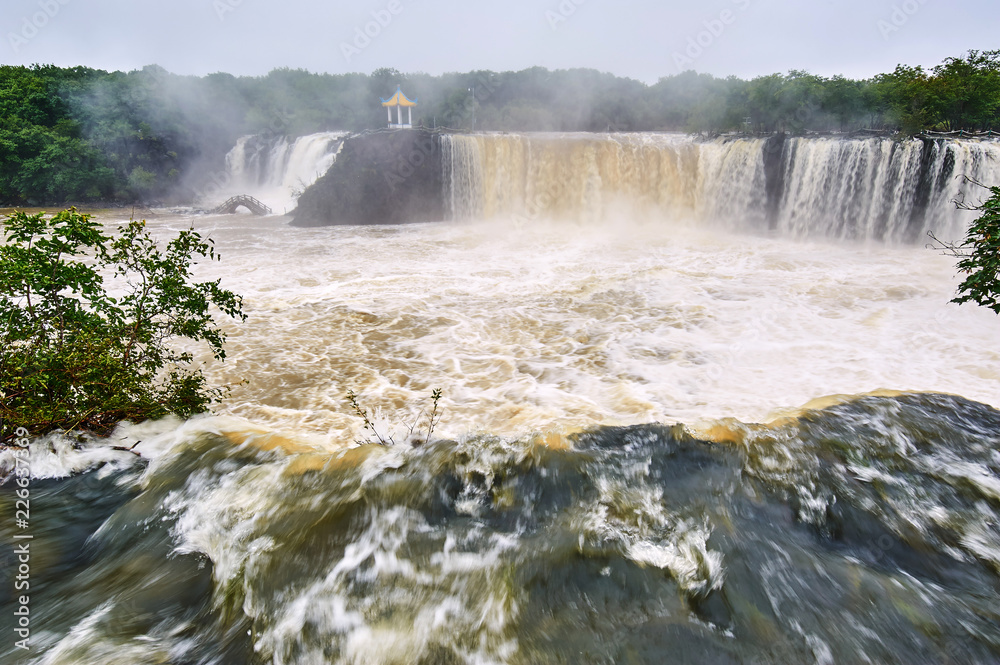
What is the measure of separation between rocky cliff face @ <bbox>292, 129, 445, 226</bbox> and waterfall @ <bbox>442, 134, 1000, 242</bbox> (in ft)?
3.27

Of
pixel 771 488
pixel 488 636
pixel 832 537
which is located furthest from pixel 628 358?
pixel 488 636

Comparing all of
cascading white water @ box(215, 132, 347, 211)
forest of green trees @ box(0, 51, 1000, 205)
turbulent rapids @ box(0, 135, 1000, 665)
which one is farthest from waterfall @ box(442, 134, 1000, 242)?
cascading white water @ box(215, 132, 347, 211)

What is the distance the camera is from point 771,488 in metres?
4.03

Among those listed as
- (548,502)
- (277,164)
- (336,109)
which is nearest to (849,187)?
(548,502)

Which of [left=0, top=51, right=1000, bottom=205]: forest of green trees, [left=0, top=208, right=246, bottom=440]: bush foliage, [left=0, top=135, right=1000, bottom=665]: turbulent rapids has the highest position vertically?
[left=0, top=51, right=1000, bottom=205]: forest of green trees

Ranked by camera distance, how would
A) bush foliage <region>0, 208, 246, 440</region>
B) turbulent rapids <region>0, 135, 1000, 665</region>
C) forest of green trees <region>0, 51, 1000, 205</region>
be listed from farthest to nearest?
1. forest of green trees <region>0, 51, 1000, 205</region>
2. bush foliage <region>0, 208, 246, 440</region>
3. turbulent rapids <region>0, 135, 1000, 665</region>

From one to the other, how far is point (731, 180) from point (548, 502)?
18.2 meters

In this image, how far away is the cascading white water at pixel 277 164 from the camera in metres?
26.2

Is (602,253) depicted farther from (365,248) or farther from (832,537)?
(832,537)

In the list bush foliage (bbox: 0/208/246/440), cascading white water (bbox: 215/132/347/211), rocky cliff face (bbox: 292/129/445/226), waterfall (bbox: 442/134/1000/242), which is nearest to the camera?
bush foliage (bbox: 0/208/246/440)

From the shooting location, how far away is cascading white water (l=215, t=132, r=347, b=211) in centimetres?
2625

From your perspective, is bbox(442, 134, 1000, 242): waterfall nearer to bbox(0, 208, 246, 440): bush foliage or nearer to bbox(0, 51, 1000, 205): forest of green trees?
bbox(0, 51, 1000, 205): forest of green trees

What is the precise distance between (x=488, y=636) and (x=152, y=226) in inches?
902

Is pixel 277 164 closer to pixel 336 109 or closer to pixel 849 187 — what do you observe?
pixel 336 109
